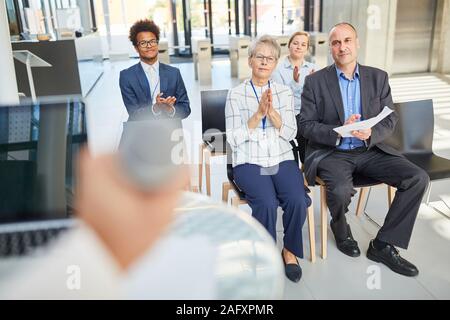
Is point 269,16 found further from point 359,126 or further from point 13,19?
point 359,126

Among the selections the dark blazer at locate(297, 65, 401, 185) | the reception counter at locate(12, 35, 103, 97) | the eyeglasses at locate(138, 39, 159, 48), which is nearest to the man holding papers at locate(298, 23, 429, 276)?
the dark blazer at locate(297, 65, 401, 185)

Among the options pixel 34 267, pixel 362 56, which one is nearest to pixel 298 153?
pixel 34 267

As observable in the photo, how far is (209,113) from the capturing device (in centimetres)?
312

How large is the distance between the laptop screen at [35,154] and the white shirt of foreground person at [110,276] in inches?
21.8

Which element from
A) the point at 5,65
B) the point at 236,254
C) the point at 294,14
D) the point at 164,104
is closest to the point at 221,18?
the point at 294,14

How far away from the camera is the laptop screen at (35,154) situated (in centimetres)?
146

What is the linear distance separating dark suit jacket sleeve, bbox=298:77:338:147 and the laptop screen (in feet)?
4.81

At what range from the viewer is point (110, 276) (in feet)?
2.27

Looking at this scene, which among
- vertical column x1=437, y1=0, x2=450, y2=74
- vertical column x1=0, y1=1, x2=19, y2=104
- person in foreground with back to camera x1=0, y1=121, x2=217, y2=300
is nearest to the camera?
person in foreground with back to camera x1=0, y1=121, x2=217, y2=300

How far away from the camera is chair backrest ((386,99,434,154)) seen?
2867 millimetres

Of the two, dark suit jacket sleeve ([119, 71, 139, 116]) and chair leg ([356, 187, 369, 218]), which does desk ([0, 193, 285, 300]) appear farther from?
chair leg ([356, 187, 369, 218])

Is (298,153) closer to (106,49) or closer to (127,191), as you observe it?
(127,191)

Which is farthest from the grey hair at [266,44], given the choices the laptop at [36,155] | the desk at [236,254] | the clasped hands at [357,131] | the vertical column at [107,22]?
Answer: the vertical column at [107,22]

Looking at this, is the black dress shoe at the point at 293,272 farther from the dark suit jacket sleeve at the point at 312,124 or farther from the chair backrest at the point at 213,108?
the chair backrest at the point at 213,108
